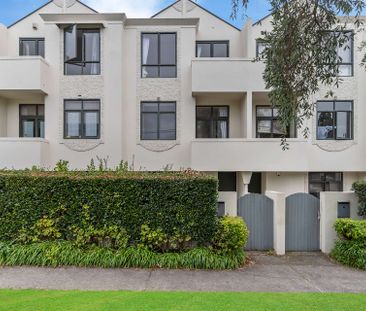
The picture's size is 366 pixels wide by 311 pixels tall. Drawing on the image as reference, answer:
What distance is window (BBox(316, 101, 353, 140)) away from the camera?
13.6 metres

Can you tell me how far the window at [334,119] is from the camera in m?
13.6

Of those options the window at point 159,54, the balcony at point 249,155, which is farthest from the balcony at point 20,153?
the balcony at point 249,155

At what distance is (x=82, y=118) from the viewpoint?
1348 cm

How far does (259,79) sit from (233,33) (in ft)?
11.9

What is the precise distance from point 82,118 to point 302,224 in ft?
32.7

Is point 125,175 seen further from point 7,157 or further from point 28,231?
point 7,157

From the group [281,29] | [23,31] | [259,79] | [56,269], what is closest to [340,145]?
[259,79]

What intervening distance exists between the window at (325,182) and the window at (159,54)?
8067 millimetres

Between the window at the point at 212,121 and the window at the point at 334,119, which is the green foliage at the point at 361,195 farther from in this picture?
the window at the point at 212,121

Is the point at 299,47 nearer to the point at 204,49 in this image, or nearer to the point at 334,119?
the point at 334,119

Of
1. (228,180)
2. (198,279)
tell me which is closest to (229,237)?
(198,279)

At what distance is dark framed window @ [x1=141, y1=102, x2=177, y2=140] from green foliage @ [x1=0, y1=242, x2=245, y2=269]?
7209 mm

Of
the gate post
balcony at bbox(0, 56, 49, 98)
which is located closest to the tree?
the gate post

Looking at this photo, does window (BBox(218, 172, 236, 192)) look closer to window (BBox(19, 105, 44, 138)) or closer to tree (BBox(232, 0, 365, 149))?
tree (BBox(232, 0, 365, 149))
